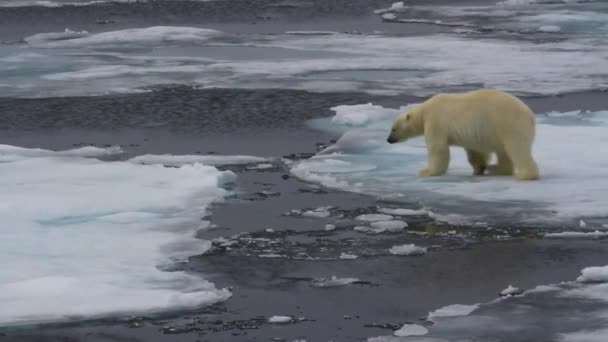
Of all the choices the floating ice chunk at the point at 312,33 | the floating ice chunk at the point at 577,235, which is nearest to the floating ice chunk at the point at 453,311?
the floating ice chunk at the point at 577,235

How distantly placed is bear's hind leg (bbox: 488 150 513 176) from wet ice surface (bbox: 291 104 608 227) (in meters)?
0.08

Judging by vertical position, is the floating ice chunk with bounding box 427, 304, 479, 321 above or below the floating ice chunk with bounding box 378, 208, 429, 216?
below

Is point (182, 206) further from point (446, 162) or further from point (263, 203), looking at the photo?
point (446, 162)

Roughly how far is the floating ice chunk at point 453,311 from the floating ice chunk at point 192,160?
404 cm

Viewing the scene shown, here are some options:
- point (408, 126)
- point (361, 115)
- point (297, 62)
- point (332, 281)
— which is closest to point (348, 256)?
point (332, 281)

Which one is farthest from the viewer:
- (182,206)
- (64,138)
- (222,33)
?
(222,33)

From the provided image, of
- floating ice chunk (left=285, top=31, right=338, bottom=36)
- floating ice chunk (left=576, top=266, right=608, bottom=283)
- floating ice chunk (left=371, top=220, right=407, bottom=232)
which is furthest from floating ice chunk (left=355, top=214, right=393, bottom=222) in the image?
floating ice chunk (left=285, top=31, right=338, bottom=36)

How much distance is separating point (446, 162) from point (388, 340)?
3.44 metres

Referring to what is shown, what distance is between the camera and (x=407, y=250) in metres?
6.86

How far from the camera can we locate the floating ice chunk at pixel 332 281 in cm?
628

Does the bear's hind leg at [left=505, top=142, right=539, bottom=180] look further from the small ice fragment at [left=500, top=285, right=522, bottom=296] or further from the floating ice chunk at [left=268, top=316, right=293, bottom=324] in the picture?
the floating ice chunk at [left=268, top=316, right=293, bottom=324]

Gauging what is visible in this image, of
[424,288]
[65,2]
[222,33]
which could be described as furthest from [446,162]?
[65,2]

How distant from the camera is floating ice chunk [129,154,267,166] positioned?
973cm

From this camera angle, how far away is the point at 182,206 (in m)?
8.02
